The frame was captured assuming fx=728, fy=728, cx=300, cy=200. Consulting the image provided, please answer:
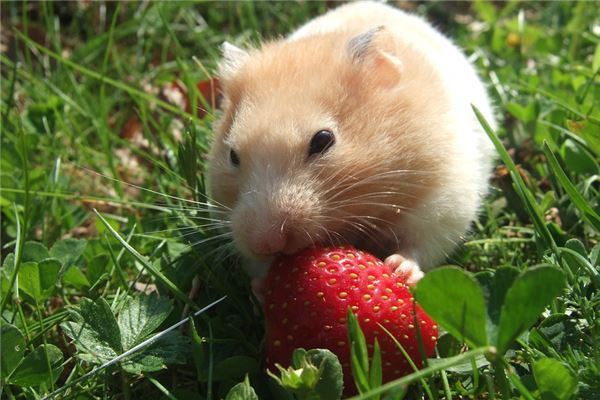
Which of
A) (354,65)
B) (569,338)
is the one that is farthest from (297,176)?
(569,338)

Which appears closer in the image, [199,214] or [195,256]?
[195,256]

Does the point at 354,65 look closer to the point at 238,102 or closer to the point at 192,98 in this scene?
the point at 238,102

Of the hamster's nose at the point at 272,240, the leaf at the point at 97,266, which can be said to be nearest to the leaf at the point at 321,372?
the hamster's nose at the point at 272,240

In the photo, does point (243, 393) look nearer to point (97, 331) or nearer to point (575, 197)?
point (97, 331)

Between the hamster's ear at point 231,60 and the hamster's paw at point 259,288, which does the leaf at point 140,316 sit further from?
the hamster's ear at point 231,60

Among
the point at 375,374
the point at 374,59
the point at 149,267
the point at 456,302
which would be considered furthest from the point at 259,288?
the point at 374,59
